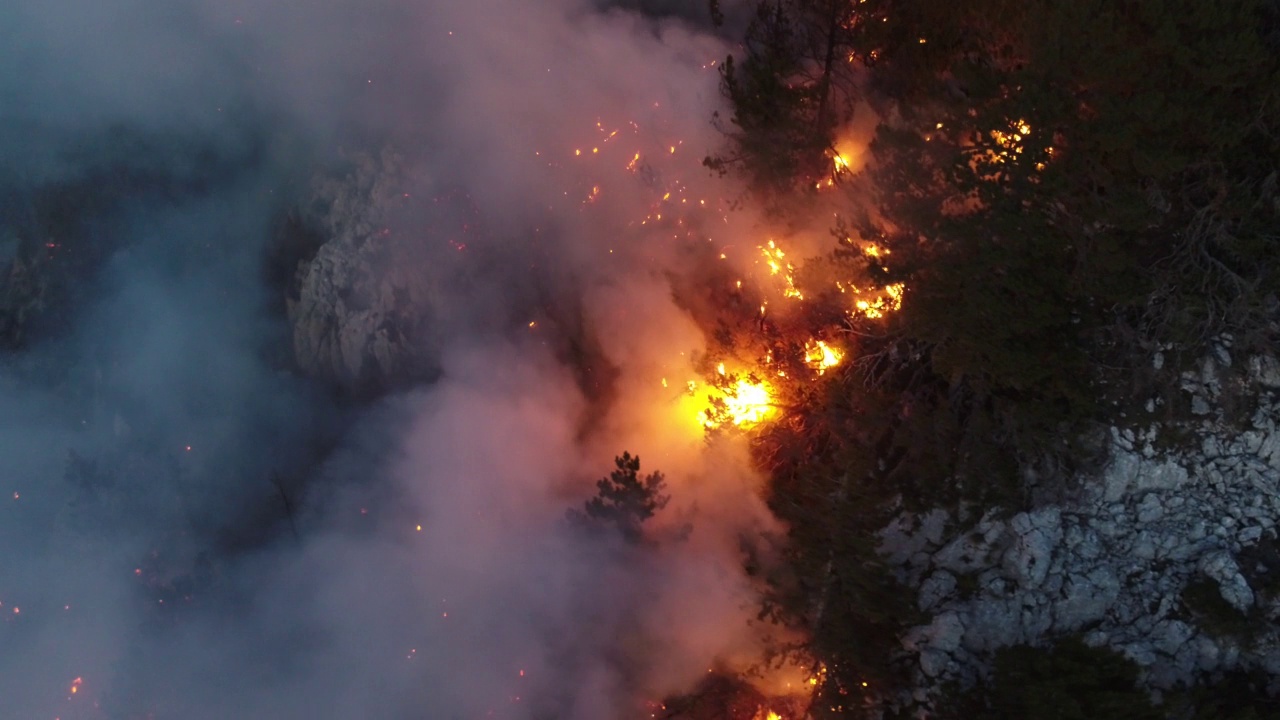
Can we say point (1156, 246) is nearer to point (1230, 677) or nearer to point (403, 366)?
point (1230, 677)

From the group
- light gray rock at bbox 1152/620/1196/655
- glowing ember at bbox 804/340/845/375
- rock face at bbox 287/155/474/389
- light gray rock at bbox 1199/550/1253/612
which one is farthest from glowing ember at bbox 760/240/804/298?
rock face at bbox 287/155/474/389

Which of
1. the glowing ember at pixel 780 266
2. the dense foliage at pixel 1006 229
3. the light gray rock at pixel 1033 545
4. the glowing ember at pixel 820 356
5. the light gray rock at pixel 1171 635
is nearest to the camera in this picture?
the dense foliage at pixel 1006 229

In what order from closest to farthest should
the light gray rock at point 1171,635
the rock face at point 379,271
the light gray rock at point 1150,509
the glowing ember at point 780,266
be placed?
1. the light gray rock at point 1171,635
2. the light gray rock at point 1150,509
3. the glowing ember at point 780,266
4. the rock face at point 379,271

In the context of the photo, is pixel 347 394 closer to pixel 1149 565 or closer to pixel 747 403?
pixel 747 403

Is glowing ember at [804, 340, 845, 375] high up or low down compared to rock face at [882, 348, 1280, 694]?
up

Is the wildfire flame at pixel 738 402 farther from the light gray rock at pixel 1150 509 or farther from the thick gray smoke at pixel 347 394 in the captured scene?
the light gray rock at pixel 1150 509

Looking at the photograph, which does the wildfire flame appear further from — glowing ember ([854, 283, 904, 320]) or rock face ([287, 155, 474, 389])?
rock face ([287, 155, 474, 389])

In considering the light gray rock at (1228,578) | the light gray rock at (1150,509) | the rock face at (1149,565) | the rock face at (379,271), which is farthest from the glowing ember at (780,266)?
the rock face at (379,271)
